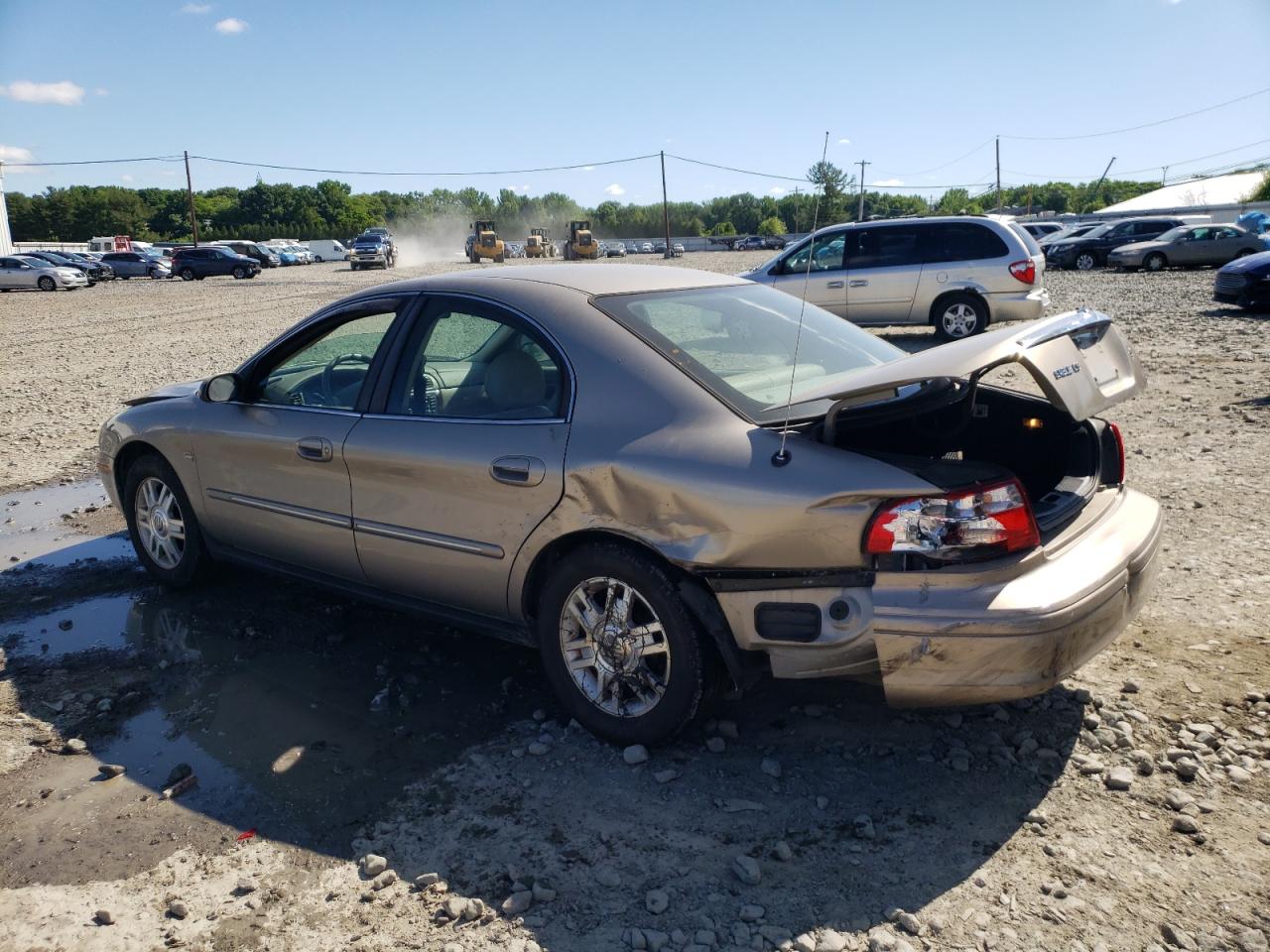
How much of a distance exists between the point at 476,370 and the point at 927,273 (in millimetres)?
10676

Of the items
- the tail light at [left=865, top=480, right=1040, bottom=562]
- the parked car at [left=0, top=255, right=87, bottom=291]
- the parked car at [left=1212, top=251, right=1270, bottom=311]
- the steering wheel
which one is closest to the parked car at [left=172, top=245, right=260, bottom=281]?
the parked car at [left=0, top=255, right=87, bottom=291]

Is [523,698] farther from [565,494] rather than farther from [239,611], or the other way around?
[239,611]

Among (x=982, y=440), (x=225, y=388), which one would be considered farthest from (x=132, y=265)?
(x=982, y=440)

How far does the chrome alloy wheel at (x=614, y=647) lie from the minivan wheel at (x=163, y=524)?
8.36 feet

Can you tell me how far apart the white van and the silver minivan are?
65.2 metres

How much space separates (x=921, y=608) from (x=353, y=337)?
114 inches

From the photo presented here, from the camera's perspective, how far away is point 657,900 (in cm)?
271

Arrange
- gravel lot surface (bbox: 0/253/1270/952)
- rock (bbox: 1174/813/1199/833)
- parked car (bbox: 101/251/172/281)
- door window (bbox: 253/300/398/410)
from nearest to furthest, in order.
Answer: gravel lot surface (bbox: 0/253/1270/952)
rock (bbox: 1174/813/1199/833)
door window (bbox: 253/300/398/410)
parked car (bbox: 101/251/172/281)

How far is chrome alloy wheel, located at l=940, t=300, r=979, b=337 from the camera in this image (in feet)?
43.8

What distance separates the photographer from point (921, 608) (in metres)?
2.89

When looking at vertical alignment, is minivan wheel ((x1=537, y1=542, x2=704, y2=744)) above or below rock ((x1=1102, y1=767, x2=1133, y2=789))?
above

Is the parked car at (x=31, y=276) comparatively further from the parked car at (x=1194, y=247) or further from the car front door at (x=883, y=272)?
the parked car at (x=1194, y=247)

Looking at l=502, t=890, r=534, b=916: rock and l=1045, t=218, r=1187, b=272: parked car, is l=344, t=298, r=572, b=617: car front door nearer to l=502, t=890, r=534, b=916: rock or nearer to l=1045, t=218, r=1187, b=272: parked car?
l=502, t=890, r=534, b=916: rock

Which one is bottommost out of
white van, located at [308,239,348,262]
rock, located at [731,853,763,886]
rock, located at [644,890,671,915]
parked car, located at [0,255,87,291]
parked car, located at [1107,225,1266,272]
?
rock, located at [644,890,671,915]
